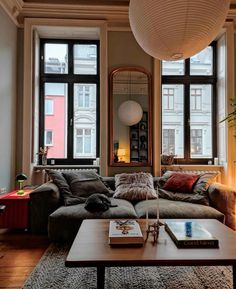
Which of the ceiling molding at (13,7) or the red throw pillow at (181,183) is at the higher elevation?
the ceiling molding at (13,7)

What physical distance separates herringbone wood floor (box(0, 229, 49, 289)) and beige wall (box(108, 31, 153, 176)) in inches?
64.9

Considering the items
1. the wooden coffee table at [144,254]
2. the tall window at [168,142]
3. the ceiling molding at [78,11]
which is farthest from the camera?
the tall window at [168,142]

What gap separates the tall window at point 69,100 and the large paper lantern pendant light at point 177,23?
2.64m

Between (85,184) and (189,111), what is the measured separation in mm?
2320

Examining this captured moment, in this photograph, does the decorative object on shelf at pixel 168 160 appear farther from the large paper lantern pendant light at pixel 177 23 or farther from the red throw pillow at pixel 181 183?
the large paper lantern pendant light at pixel 177 23

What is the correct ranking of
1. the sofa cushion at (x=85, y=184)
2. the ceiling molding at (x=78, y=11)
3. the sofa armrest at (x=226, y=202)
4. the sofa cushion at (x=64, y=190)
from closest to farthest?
the sofa armrest at (x=226, y=202) < the sofa cushion at (x=64, y=190) < the sofa cushion at (x=85, y=184) < the ceiling molding at (x=78, y=11)

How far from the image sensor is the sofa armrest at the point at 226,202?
3113 mm

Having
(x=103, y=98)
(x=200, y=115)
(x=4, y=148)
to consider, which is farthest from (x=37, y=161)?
(x=200, y=115)

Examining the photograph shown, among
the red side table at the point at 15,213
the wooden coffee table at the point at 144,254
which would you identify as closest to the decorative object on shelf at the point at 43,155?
the red side table at the point at 15,213

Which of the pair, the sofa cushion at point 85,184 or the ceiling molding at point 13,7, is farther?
the ceiling molding at point 13,7

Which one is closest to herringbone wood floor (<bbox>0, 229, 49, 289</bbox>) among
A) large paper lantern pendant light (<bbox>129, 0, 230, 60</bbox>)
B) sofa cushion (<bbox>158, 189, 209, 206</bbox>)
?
sofa cushion (<bbox>158, 189, 209, 206</bbox>)

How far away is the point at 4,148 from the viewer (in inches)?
150

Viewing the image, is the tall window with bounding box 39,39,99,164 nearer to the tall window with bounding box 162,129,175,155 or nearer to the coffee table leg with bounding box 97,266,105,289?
the tall window with bounding box 162,129,175,155

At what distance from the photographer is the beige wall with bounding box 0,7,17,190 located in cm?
373
